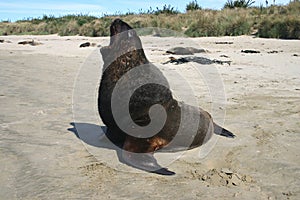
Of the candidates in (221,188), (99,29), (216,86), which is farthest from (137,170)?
(99,29)

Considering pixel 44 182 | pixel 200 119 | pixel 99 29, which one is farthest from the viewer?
pixel 99 29

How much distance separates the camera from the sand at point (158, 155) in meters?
3.20

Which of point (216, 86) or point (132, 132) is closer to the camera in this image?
point (132, 132)

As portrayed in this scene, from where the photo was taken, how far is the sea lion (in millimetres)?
3771

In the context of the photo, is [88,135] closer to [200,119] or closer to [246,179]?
[200,119]

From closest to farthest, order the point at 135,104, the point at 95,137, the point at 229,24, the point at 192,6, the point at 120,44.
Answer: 1. the point at 135,104
2. the point at 120,44
3. the point at 95,137
4. the point at 229,24
5. the point at 192,6

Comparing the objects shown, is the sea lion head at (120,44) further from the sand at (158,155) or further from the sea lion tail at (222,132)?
the sea lion tail at (222,132)

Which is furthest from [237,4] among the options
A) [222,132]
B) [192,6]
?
[222,132]

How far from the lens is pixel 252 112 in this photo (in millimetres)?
5773

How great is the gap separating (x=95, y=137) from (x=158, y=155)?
3.09 feet

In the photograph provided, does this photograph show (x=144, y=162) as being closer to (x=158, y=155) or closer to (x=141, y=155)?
(x=141, y=155)

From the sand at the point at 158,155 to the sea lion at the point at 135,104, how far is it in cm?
16

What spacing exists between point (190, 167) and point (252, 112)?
238 centimetres

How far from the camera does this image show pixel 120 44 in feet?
13.1
